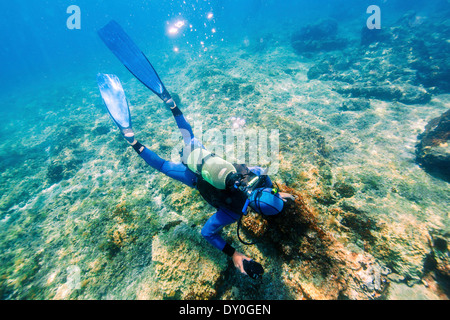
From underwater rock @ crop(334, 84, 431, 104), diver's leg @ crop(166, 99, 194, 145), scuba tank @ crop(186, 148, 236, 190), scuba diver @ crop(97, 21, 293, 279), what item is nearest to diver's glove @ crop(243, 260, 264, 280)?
scuba diver @ crop(97, 21, 293, 279)

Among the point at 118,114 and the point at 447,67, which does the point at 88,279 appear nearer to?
the point at 118,114

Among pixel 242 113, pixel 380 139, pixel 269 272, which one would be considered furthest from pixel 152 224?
pixel 380 139

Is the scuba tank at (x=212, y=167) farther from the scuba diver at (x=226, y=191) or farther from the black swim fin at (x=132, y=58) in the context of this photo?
the black swim fin at (x=132, y=58)

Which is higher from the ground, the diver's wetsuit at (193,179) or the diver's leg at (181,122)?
the diver's leg at (181,122)

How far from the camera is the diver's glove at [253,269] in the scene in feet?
8.81

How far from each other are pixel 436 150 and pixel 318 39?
83.4 feet

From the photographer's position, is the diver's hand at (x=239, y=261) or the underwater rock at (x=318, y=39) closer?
the diver's hand at (x=239, y=261)

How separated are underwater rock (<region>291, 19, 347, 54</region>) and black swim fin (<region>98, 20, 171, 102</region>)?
21.7 meters

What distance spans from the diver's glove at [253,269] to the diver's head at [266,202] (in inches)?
34.4

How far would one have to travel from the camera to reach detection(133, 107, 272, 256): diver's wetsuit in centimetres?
307

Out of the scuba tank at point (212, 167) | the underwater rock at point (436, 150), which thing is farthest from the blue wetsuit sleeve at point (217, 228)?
the underwater rock at point (436, 150)

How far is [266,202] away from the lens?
3078 millimetres
